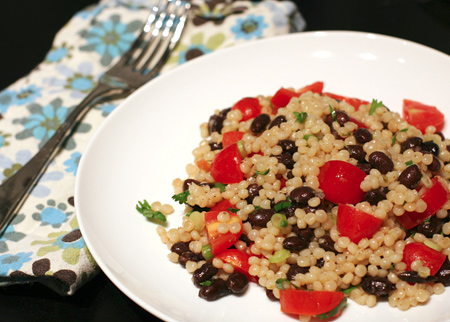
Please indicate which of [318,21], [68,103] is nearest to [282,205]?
[68,103]

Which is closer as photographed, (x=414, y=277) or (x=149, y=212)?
(x=414, y=277)

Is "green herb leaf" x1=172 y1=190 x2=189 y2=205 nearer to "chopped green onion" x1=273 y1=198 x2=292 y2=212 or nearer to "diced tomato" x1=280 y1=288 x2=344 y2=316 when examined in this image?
"chopped green onion" x1=273 y1=198 x2=292 y2=212

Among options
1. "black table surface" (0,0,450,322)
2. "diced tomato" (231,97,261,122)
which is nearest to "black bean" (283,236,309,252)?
"diced tomato" (231,97,261,122)

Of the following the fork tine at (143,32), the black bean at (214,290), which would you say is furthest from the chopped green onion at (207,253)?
the fork tine at (143,32)

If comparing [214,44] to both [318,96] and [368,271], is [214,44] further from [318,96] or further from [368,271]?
[368,271]

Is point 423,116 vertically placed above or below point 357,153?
below

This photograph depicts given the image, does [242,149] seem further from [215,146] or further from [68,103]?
[68,103]

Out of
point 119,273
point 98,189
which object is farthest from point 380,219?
point 98,189
